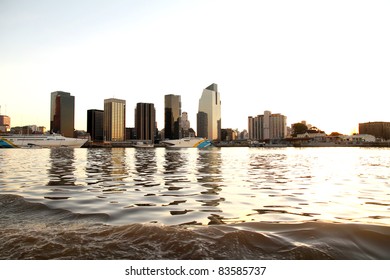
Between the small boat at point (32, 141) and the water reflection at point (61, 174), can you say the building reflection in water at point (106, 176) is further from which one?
the small boat at point (32, 141)

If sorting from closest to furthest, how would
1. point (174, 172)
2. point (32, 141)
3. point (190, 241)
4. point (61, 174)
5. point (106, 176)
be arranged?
point (190, 241) < point (106, 176) < point (61, 174) < point (174, 172) < point (32, 141)

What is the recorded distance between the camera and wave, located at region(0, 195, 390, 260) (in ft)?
12.0

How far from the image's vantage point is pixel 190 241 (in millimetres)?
4098

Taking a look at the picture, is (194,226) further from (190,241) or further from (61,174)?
(61,174)

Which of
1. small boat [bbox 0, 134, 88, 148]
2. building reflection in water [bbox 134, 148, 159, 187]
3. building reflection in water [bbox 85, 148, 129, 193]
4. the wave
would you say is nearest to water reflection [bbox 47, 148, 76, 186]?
building reflection in water [bbox 85, 148, 129, 193]

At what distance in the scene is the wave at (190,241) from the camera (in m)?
3.64

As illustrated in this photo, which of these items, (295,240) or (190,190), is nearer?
(295,240)

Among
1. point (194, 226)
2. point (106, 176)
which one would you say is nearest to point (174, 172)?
point (106, 176)

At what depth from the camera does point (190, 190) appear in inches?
401

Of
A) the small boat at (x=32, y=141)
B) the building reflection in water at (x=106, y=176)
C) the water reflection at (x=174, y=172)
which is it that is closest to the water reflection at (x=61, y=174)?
the building reflection in water at (x=106, y=176)

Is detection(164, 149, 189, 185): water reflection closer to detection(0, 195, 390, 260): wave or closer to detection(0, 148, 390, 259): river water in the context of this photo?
detection(0, 148, 390, 259): river water
